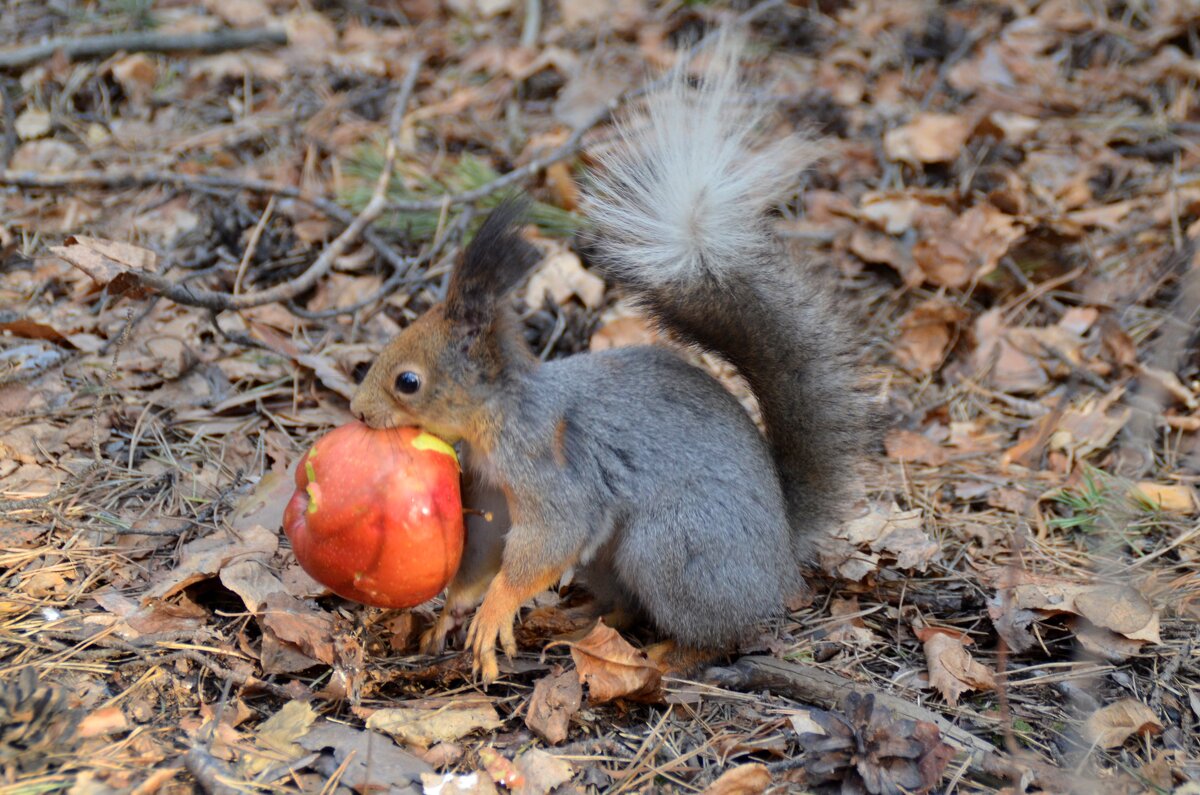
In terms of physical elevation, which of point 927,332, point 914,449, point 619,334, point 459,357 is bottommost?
point 914,449

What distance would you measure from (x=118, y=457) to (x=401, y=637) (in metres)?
0.94

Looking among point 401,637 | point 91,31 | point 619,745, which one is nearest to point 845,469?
point 619,745

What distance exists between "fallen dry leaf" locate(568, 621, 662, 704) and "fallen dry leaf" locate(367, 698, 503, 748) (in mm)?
211

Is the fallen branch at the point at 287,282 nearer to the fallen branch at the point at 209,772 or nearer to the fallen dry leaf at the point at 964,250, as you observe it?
the fallen branch at the point at 209,772

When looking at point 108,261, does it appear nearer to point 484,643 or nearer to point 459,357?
point 459,357

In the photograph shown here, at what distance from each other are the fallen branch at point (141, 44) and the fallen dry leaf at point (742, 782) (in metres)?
4.19

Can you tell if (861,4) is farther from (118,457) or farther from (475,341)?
(118,457)

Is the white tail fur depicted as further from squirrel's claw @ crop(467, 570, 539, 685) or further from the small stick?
the small stick

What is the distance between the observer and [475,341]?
221 centimetres

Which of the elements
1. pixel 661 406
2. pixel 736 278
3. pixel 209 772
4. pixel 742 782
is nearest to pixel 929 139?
pixel 736 278

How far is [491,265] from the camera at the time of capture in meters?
2.09

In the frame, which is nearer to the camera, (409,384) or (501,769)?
(501,769)

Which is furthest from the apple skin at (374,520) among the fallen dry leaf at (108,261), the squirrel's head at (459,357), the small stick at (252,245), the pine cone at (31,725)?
the small stick at (252,245)

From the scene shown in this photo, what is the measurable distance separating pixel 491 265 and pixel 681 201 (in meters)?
0.44
